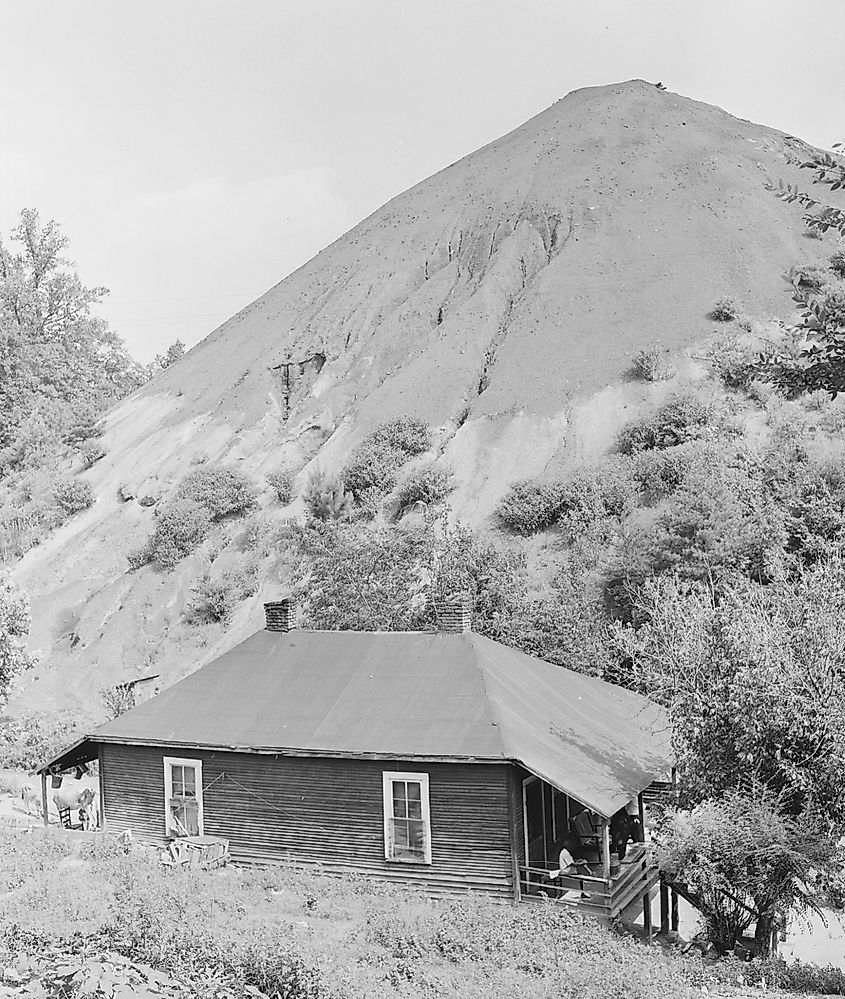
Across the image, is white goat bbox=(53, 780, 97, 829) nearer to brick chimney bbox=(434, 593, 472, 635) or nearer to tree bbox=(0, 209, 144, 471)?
brick chimney bbox=(434, 593, 472, 635)

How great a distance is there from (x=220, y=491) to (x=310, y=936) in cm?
3515

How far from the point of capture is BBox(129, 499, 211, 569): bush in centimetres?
4525

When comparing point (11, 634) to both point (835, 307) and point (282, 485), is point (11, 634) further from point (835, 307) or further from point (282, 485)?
point (835, 307)

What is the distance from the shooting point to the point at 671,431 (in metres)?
41.3

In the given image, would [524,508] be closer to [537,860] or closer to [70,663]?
[70,663]

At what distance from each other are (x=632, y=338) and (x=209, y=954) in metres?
42.5

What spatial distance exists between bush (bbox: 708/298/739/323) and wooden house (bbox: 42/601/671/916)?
33.1 m

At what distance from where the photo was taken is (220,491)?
47250mm

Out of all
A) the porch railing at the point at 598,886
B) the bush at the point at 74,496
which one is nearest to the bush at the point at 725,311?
the bush at the point at 74,496

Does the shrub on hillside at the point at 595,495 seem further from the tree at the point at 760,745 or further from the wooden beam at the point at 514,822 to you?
the tree at the point at 760,745

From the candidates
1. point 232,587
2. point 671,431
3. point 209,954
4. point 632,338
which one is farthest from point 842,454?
point 209,954

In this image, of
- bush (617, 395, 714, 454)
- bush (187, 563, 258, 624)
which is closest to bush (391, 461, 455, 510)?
bush (187, 563, 258, 624)

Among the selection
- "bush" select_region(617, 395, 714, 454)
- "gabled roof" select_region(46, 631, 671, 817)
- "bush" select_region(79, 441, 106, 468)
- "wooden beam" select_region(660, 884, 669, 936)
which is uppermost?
"bush" select_region(79, 441, 106, 468)

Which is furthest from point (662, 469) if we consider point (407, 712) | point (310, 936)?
point (310, 936)
